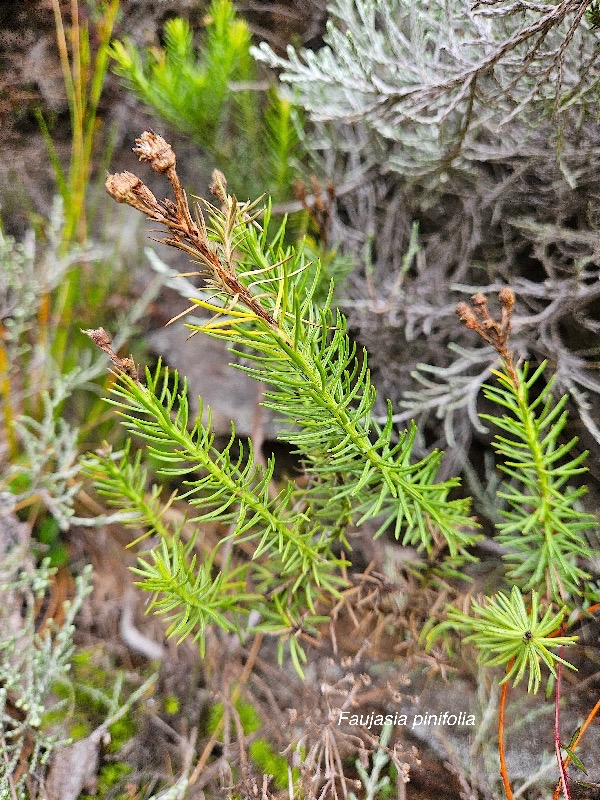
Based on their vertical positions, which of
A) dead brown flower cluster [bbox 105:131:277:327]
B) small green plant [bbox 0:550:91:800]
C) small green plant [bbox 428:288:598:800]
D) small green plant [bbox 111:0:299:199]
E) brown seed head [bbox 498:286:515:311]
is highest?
small green plant [bbox 111:0:299:199]

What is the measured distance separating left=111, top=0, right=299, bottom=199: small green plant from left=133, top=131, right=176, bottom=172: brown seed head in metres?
0.87

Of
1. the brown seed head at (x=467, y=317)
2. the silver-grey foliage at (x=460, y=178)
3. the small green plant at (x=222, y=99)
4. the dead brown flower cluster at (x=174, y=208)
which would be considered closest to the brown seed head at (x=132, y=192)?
the dead brown flower cluster at (x=174, y=208)

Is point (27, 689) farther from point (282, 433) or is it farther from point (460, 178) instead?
point (460, 178)

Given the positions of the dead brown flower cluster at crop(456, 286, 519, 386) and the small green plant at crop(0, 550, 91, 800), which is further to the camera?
the small green plant at crop(0, 550, 91, 800)

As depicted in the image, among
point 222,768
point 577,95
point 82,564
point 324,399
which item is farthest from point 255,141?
point 222,768

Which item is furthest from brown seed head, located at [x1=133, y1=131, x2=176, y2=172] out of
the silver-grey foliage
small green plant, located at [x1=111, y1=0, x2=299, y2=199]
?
small green plant, located at [x1=111, y1=0, x2=299, y2=199]

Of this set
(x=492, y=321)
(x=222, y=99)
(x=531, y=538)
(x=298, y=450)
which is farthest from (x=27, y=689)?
(x=222, y=99)

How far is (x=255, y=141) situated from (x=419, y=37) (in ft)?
1.88

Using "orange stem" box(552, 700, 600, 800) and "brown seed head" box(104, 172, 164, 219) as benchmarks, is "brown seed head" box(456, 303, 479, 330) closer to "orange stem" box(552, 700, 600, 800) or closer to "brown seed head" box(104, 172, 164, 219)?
"brown seed head" box(104, 172, 164, 219)

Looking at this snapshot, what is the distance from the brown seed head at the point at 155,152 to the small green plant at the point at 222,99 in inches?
34.1

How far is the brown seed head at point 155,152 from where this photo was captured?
566 millimetres

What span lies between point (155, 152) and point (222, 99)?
37.3 inches

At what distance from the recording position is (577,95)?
1.04m

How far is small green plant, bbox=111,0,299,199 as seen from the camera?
1.30m
